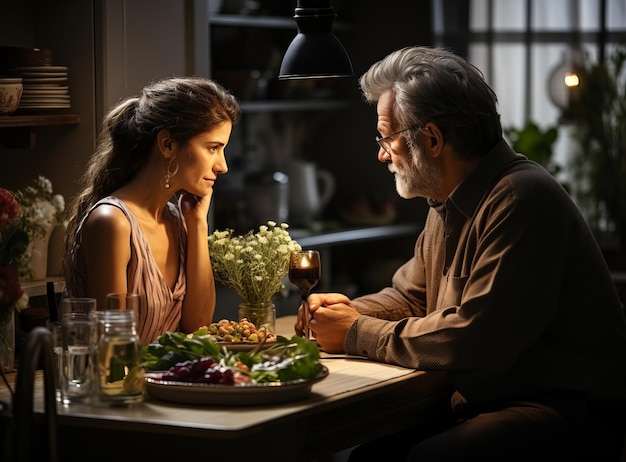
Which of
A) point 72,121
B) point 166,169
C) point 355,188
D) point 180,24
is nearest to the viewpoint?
point 166,169

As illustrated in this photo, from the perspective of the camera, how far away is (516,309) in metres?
2.48

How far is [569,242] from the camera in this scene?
8.55ft

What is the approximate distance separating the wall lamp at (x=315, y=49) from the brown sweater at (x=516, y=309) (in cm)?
45

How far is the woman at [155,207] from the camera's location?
8.83 ft

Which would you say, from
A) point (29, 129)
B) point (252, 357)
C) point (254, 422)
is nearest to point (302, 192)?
Result: point (29, 129)

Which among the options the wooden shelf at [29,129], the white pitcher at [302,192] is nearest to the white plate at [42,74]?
the wooden shelf at [29,129]

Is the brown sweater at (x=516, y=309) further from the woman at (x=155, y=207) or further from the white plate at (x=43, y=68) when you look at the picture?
the white plate at (x=43, y=68)

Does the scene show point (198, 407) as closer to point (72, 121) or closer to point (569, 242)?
point (569, 242)

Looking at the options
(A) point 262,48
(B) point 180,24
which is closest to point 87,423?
(B) point 180,24

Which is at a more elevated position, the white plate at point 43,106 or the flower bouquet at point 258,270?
the white plate at point 43,106

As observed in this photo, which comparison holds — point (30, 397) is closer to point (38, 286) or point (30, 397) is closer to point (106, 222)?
point (106, 222)

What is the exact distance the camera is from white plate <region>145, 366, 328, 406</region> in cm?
217

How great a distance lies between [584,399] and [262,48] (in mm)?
3195

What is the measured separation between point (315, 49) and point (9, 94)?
858mm
